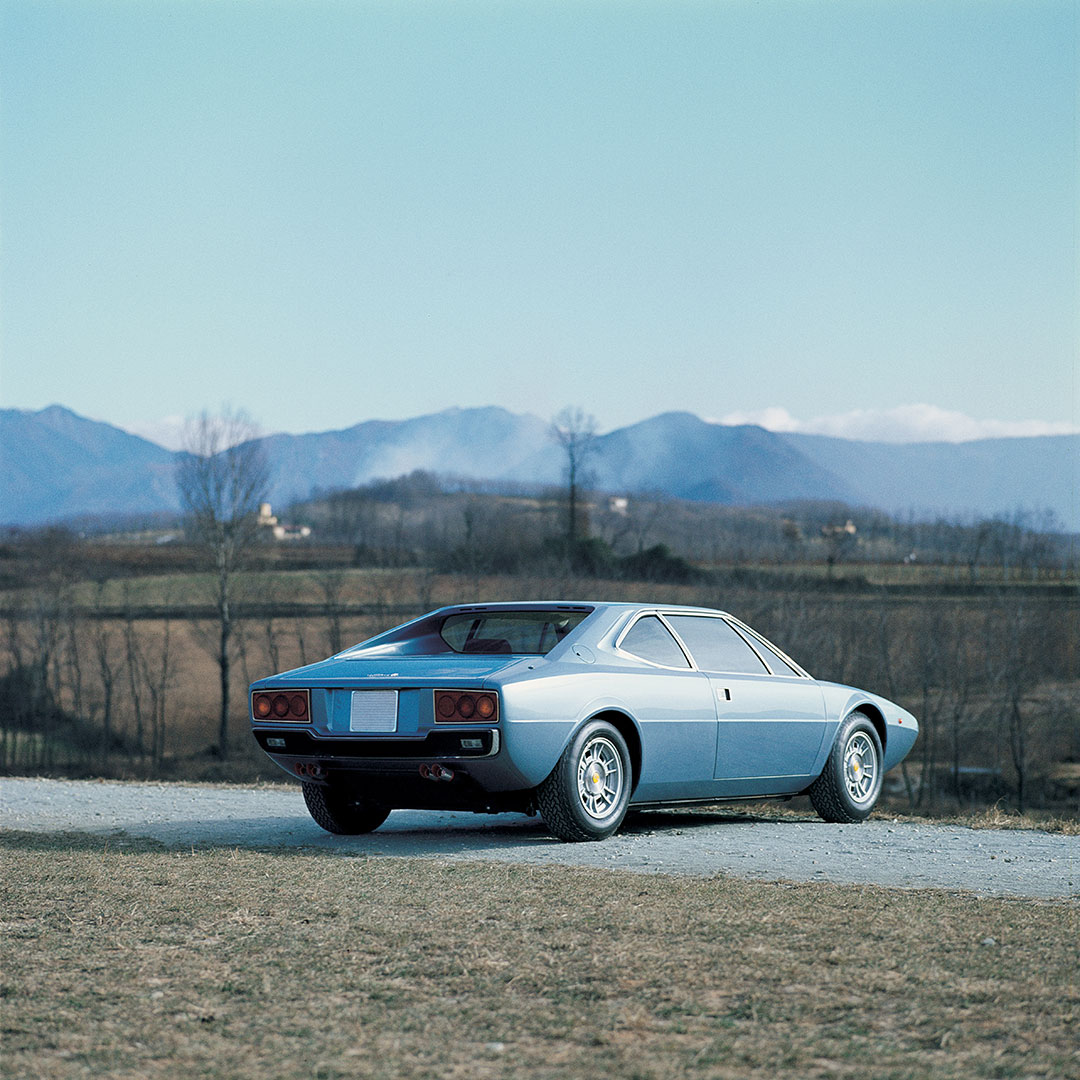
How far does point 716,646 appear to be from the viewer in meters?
9.54

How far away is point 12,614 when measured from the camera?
7312cm

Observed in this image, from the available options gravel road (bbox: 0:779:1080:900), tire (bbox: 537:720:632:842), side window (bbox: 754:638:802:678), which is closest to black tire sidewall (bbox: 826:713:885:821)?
gravel road (bbox: 0:779:1080:900)

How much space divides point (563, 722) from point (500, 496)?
124015 mm

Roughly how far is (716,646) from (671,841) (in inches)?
60.6

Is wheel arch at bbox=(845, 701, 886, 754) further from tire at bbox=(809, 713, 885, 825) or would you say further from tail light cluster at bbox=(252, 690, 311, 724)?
tail light cluster at bbox=(252, 690, 311, 724)

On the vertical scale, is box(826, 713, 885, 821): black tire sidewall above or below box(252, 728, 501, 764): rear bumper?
below

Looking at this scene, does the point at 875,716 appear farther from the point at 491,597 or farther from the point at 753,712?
the point at 491,597

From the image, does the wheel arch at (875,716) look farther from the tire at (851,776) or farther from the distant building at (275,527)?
the distant building at (275,527)

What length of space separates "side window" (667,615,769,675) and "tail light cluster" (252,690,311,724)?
8.32ft

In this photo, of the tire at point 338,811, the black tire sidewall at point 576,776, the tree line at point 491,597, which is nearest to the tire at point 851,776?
the black tire sidewall at point 576,776

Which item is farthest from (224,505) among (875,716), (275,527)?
(875,716)

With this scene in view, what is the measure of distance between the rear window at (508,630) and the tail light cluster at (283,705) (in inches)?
47.9

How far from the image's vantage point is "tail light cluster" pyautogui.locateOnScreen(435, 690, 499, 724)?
777 cm

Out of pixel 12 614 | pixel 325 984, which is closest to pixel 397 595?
pixel 12 614
